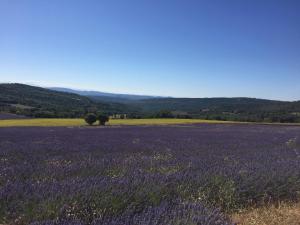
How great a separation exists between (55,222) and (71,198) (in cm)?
73

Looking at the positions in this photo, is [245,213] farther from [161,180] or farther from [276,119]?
[276,119]

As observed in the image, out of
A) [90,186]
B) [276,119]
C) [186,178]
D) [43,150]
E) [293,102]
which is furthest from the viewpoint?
[293,102]

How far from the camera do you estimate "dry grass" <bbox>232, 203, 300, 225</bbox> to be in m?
4.27

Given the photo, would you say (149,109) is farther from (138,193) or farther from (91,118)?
(138,193)

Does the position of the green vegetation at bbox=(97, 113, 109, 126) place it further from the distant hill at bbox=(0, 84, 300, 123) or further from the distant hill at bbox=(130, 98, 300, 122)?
the distant hill at bbox=(130, 98, 300, 122)

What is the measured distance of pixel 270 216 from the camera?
14.8 ft

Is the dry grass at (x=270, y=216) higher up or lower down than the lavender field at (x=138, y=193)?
lower down

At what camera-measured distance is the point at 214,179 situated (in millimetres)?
5277

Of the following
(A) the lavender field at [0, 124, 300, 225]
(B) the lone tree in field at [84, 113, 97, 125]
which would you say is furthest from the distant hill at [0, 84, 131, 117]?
(A) the lavender field at [0, 124, 300, 225]

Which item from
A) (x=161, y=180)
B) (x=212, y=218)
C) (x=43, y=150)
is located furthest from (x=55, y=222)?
(x=43, y=150)

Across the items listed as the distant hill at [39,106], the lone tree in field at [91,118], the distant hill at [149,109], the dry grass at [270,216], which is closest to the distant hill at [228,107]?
the distant hill at [149,109]

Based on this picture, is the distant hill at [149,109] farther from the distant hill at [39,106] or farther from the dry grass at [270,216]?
the dry grass at [270,216]

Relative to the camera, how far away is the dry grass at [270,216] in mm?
4272

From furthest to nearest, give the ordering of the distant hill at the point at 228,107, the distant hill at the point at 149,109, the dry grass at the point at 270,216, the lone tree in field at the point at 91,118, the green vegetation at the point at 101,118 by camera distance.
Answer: the distant hill at the point at 228,107, the distant hill at the point at 149,109, the green vegetation at the point at 101,118, the lone tree in field at the point at 91,118, the dry grass at the point at 270,216
